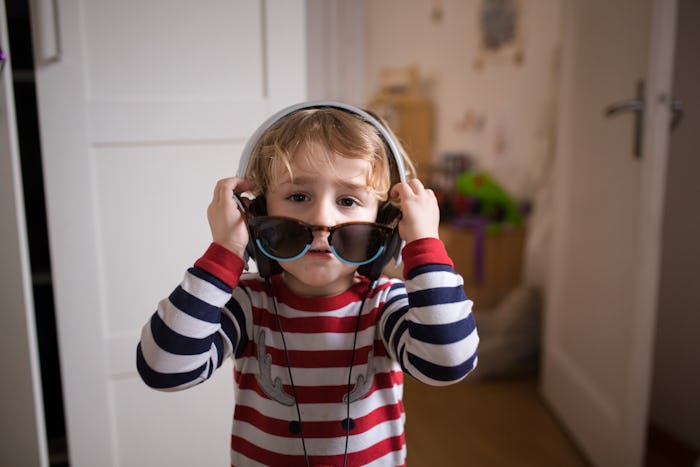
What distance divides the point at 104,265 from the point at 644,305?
1.20m

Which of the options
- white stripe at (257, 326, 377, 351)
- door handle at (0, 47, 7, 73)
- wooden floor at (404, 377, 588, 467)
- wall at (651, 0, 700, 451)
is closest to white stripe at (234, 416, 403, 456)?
white stripe at (257, 326, 377, 351)

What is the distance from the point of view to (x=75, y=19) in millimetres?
1025

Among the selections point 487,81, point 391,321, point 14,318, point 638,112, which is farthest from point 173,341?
point 487,81

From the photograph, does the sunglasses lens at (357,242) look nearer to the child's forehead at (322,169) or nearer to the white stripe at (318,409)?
the child's forehead at (322,169)

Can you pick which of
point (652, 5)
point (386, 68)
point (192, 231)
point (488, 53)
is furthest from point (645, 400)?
point (386, 68)

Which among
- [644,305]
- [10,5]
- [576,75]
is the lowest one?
[644,305]

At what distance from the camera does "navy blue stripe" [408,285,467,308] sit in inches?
25.1

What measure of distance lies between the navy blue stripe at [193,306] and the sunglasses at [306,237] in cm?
9

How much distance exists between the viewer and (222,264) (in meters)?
0.65

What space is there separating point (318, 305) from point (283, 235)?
123 millimetres

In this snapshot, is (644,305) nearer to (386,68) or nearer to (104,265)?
(104,265)

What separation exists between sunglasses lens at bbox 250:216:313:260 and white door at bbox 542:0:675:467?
1054mm

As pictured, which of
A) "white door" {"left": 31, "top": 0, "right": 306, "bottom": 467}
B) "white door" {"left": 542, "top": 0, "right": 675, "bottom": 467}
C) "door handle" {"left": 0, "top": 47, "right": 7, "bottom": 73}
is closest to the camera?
"door handle" {"left": 0, "top": 47, "right": 7, "bottom": 73}

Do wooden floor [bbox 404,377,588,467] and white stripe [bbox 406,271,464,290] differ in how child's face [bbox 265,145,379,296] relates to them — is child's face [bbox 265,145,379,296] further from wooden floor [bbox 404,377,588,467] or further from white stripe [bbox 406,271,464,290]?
wooden floor [bbox 404,377,588,467]
